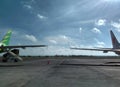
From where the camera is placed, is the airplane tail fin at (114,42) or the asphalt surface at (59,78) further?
the airplane tail fin at (114,42)

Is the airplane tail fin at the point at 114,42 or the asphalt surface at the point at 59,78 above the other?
the airplane tail fin at the point at 114,42

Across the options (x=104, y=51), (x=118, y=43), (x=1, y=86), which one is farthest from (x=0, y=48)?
(x=1, y=86)

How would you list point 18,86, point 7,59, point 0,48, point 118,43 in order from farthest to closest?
1. point 118,43
2. point 7,59
3. point 0,48
4. point 18,86

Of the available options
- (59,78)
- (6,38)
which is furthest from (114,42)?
(59,78)

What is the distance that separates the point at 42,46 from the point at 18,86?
126 ft

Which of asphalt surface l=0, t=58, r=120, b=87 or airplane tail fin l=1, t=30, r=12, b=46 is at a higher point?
airplane tail fin l=1, t=30, r=12, b=46

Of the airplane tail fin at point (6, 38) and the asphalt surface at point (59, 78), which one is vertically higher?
the airplane tail fin at point (6, 38)

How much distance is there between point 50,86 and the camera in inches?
521

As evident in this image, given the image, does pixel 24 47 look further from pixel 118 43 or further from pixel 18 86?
pixel 18 86

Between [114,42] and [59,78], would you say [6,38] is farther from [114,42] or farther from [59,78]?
[59,78]

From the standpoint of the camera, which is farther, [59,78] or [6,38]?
[6,38]

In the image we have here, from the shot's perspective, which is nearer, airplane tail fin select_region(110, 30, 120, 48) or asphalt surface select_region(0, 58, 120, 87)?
asphalt surface select_region(0, 58, 120, 87)

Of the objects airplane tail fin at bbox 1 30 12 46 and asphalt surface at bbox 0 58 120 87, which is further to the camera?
airplane tail fin at bbox 1 30 12 46

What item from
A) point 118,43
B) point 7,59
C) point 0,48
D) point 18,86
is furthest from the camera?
point 118,43
